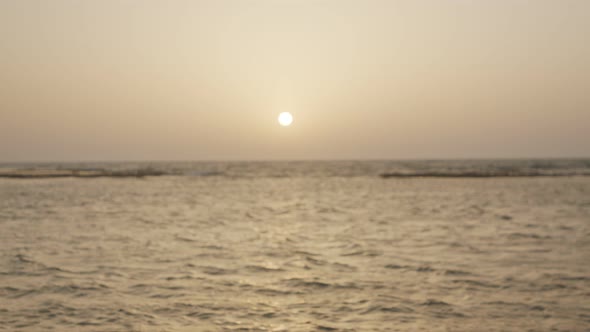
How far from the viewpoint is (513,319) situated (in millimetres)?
9383

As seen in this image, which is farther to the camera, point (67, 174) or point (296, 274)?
point (67, 174)

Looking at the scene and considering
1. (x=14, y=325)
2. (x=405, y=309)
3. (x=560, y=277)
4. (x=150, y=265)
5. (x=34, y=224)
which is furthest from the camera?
(x=34, y=224)

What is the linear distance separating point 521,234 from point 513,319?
10971 mm

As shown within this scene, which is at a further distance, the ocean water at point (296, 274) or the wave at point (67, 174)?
the wave at point (67, 174)

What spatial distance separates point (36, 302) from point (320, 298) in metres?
5.22

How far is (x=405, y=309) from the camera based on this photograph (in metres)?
9.98

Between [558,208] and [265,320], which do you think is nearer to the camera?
[265,320]

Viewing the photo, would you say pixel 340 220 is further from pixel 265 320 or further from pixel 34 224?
pixel 265 320

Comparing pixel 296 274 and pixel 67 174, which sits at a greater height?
pixel 67 174

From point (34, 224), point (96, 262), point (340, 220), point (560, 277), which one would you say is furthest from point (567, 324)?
point (34, 224)

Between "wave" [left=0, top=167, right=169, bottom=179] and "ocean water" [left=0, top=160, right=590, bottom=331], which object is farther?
"wave" [left=0, top=167, right=169, bottom=179]

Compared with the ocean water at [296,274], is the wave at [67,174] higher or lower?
higher

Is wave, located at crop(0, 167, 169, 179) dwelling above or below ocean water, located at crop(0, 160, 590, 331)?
above

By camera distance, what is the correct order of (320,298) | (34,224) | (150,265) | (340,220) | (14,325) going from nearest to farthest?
1. (14,325)
2. (320,298)
3. (150,265)
4. (34,224)
5. (340,220)
